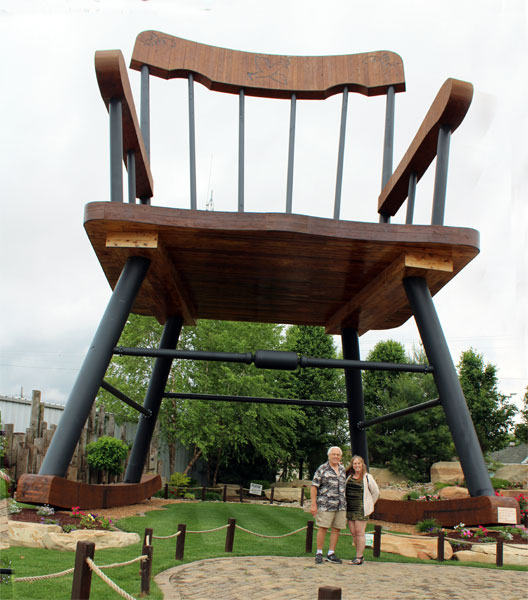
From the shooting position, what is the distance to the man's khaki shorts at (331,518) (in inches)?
253

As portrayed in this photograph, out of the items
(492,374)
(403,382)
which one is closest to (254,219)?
(403,382)

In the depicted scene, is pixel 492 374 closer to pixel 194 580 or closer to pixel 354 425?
pixel 354 425

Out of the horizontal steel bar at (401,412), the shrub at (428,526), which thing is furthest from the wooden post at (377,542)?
the horizontal steel bar at (401,412)

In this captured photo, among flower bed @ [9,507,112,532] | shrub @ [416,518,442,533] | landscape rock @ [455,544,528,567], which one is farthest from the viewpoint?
shrub @ [416,518,442,533]

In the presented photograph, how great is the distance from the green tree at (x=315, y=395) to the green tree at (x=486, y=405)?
23.6 ft

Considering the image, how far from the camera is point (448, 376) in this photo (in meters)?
6.26

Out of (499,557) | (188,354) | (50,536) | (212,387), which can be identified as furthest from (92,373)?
(212,387)

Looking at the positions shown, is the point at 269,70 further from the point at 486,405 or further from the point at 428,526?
the point at 486,405

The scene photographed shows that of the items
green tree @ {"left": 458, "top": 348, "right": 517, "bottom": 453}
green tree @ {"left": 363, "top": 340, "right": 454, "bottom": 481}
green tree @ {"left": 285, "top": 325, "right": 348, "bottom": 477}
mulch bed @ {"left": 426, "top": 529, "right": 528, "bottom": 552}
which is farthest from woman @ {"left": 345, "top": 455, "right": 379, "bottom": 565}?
green tree @ {"left": 458, "top": 348, "right": 517, "bottom": 453}

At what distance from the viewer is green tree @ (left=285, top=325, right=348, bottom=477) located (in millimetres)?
30422

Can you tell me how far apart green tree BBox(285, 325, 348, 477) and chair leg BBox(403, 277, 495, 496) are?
75.3 feet

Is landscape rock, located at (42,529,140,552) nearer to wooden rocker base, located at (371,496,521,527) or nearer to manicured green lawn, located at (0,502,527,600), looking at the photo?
manicured green lawn, located at (0,502,527,600)

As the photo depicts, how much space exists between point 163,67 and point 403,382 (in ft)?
86.1

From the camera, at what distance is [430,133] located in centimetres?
647
